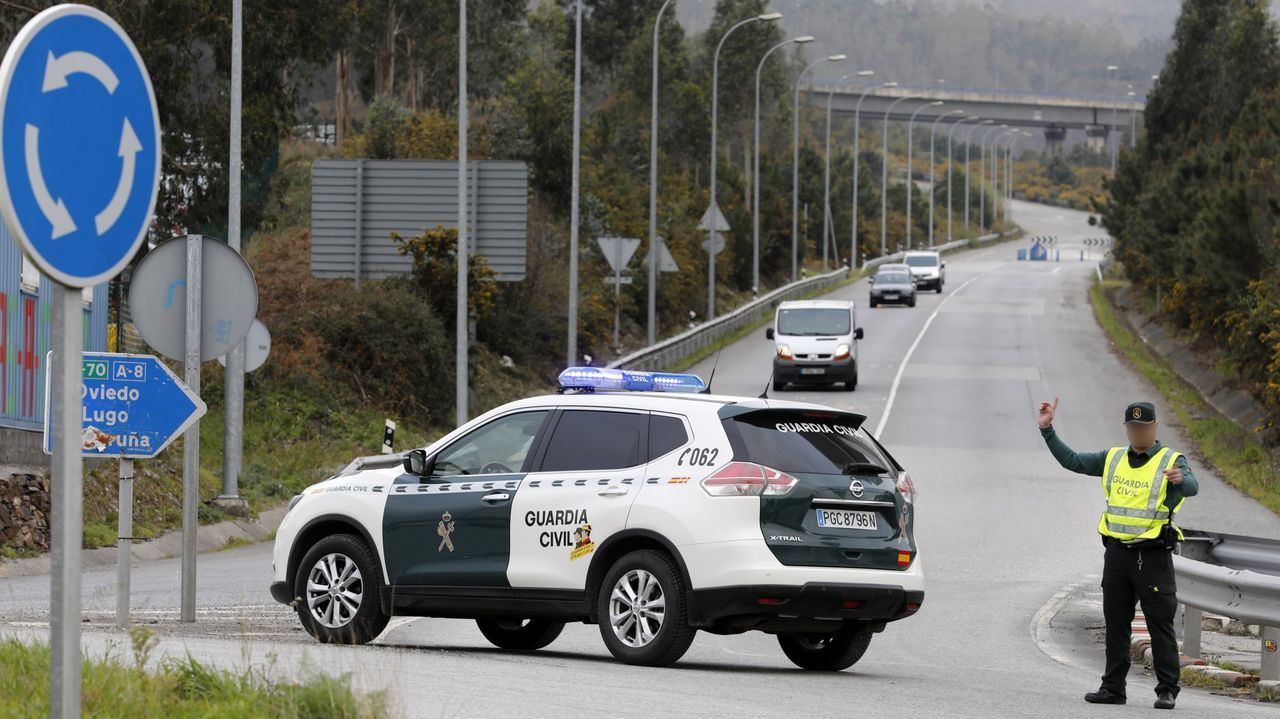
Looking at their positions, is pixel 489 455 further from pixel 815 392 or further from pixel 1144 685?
pixel 815 392

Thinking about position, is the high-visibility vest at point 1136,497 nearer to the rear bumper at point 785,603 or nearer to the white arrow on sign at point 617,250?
the rear bumper at point 785,603

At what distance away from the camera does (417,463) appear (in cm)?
1203

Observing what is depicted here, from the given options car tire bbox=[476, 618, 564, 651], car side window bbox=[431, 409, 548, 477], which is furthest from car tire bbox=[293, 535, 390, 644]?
car tire bbox=[476, 618, 564, 651]

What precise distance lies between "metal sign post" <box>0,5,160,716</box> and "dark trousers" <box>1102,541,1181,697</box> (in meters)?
6.81

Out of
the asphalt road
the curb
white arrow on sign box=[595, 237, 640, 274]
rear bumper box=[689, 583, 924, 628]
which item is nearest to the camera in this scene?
the asphalt road

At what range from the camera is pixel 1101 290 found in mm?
83562

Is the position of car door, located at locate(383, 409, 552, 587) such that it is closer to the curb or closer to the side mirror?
the side mirror

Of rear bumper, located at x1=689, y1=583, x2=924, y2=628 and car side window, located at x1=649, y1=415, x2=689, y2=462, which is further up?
car side window, located at x1=649, y1=415, x2=689, y2=462

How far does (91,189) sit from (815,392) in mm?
38567

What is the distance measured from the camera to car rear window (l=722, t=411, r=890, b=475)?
11.1 meters

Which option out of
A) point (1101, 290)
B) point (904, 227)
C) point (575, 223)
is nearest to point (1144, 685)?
point (575, 223)

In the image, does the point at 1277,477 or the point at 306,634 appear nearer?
the point at 306,634

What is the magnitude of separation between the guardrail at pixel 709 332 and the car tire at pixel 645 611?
2989 cm

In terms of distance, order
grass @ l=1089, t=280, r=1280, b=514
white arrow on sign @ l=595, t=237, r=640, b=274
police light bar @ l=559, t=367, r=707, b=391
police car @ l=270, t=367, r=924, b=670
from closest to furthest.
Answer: police car @ l=270, t=367, r=924, b=670 < police light bar @ l=559, t=367, r=707, b=391 < grass @ l=1089, t=280, r=1280, b=514 < white arrow on sign @ l=595, t=237, r=640, b=274
